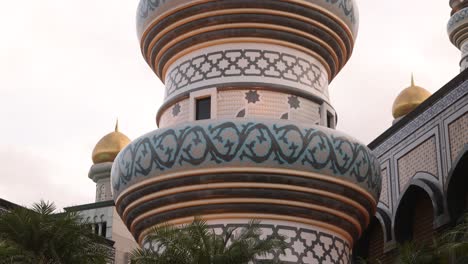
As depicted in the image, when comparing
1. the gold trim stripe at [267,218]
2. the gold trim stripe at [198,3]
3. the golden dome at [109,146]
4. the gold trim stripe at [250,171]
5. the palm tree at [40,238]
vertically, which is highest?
the golden dome at [109,146]

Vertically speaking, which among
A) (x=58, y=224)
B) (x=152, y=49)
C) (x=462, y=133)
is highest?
(x=152, y=49)

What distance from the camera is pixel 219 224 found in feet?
42.7

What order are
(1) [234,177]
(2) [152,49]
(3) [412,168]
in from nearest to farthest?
(1) [234,177], (2) [152,49], (3) [412,168]

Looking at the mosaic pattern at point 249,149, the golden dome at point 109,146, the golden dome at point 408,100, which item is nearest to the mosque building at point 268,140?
the mosaic pattern at point 249,149

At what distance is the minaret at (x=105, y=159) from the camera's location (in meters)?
32.3

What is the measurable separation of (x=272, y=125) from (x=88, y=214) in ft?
53.4

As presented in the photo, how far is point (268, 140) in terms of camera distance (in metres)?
12.8

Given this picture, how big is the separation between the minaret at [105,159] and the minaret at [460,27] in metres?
11.6

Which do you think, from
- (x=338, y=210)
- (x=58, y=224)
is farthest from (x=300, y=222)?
(x=58, y=224)

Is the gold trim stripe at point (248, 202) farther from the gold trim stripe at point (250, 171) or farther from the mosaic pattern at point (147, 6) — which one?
the mosaic pattern at point (147, 6)

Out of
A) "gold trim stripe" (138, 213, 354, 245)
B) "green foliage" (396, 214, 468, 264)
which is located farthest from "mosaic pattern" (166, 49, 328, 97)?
"green foliage" (396, 214, 468, 264)

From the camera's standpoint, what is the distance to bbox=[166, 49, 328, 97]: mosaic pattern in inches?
561

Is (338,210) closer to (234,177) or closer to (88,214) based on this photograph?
(234,177)

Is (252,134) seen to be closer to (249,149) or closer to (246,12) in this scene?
(249,149)
